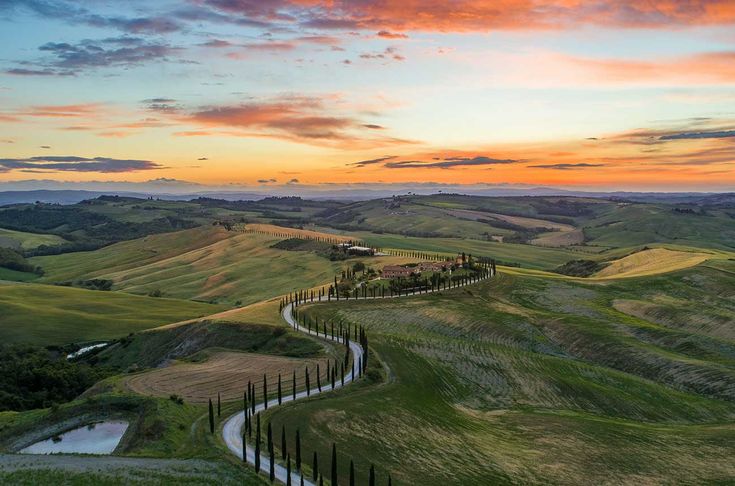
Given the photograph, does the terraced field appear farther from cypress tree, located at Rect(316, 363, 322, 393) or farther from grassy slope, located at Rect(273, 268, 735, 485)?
grassy slope, located at Rect(273, 268, 735, 485)

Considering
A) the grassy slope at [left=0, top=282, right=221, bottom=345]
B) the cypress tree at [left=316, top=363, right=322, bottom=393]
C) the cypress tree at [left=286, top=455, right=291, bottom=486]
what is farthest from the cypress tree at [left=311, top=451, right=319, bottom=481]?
the grassy slope at [left=0, top=282, right=221, bottom=345]

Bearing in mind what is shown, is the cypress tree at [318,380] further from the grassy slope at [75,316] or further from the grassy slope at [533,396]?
the grassy slope at [75,316]

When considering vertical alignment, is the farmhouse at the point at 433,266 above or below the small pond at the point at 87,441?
above

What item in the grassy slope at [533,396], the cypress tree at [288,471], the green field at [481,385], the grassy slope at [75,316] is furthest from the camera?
the grassy slope at [75,316]

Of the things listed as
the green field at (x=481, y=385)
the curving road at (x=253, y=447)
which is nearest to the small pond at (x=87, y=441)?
the green field at (x=481, y=385)

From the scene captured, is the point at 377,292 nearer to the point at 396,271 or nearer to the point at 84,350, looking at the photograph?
the point at 396,271

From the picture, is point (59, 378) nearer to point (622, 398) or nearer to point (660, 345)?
point (622, 398)
